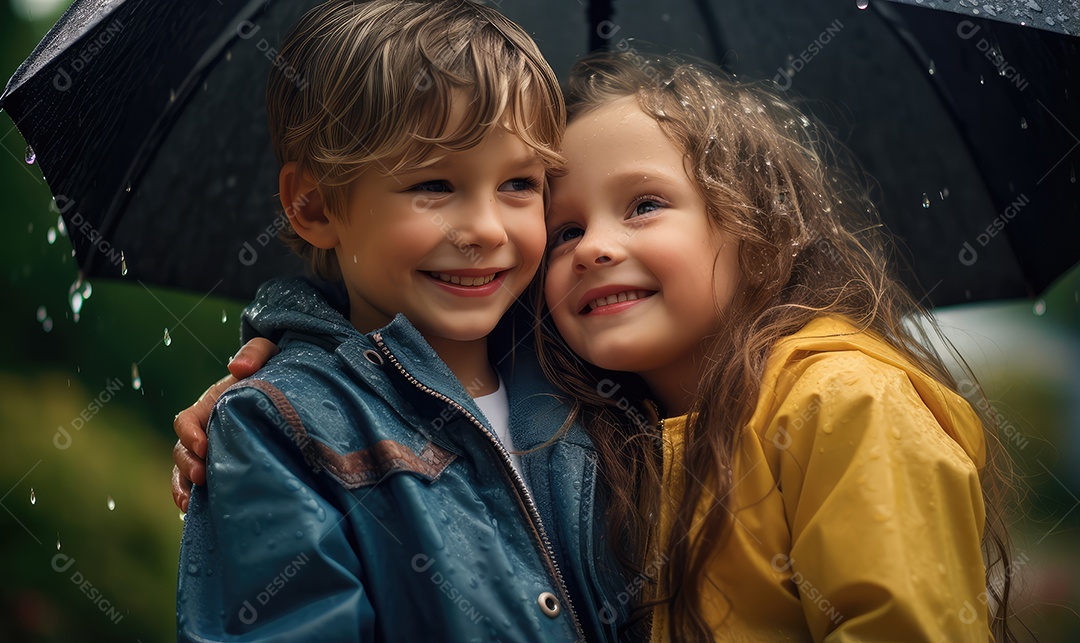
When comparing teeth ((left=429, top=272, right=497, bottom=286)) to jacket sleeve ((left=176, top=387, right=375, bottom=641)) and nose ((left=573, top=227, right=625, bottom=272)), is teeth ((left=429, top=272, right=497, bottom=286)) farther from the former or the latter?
jacket sleeve ((left=176, top=387, right=375, bottom=641))

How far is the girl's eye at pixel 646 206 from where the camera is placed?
187 centimetres

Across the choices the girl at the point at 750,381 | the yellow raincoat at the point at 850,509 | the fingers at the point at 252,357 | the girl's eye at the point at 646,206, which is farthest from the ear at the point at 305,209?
the yellow raincoat at the point at 850,509

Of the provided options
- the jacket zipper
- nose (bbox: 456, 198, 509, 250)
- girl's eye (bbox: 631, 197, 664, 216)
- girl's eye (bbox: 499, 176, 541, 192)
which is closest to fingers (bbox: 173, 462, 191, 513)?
the jacket zipper

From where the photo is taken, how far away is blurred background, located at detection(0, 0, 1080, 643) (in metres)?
3.74

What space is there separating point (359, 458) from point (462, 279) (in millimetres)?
381

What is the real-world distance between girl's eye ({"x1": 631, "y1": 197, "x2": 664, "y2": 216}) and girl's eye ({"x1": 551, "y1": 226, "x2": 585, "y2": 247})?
0.40 ft

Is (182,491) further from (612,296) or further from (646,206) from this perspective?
(646,206)

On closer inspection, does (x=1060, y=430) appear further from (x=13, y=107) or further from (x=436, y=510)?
(x=13, y=107)

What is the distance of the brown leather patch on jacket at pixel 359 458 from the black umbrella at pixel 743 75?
619mm

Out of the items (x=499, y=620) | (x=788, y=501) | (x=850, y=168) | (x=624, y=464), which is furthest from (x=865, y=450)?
(x=850, y=168)

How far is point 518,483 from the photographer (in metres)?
1.67

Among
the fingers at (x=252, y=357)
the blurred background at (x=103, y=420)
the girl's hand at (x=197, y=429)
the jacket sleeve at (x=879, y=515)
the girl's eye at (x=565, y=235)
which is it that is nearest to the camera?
the jacket sleeve at (x=879, y=515)

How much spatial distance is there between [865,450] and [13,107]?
1.49 m

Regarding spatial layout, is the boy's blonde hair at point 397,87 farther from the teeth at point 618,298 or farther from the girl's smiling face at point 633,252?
the teeth at point 618,298
